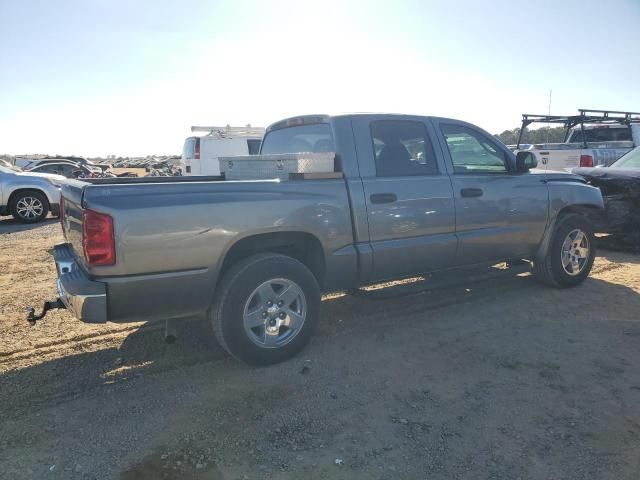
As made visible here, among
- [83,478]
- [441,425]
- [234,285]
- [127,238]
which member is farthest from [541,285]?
[83,478]

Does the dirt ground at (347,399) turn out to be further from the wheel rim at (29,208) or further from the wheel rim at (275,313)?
the wheel rim at (29,208)

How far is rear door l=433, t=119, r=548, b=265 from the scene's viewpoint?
4797 millimetres

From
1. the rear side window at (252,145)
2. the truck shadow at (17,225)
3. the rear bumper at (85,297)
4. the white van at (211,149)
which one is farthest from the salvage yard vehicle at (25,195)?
the rear bumper at (85,297)

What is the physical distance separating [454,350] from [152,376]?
2.40 meters

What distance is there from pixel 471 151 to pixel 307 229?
2.21m

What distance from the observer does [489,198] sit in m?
4.95

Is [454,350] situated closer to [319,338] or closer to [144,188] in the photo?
[319,338]

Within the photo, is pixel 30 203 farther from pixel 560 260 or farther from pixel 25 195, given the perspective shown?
pixel 560 260

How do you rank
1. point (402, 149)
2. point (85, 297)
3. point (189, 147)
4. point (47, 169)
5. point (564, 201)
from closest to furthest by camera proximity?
point (85, 297) → point (402, 149) → point (564, 201) → point (189, 147) → point (47, 169)

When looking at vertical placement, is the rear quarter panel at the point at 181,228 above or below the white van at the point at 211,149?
below

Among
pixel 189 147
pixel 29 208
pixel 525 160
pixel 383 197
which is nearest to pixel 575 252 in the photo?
pixel 525 160

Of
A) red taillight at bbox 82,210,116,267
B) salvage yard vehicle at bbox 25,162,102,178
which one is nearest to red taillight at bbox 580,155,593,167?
red taillight at bbox 82,210,116,267

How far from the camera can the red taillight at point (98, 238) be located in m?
3.09

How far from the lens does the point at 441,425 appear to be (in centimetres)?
300
